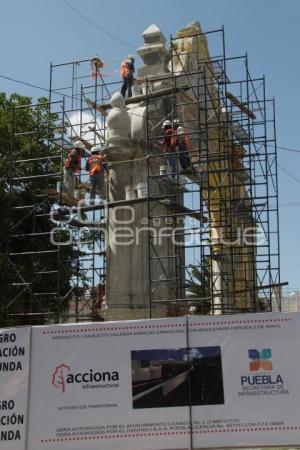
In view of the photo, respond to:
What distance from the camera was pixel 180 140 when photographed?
17.9m

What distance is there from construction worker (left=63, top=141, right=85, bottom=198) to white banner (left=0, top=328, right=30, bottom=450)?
38.0 feet

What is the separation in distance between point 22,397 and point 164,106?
13.4 m

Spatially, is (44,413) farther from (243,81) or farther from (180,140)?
(243,81)

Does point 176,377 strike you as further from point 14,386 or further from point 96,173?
point 96,173

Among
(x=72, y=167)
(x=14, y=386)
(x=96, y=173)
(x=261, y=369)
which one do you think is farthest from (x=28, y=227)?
(x=261, y=369)

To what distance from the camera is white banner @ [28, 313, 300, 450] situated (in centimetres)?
780

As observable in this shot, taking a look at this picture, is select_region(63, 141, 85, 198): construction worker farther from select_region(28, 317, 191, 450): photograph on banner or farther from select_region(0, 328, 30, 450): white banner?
select_region(28, 317, 191, 450): photograph on banner

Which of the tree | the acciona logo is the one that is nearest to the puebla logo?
the acciona logo

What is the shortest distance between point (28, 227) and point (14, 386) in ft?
55.2

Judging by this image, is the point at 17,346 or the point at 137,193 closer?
the point at 17,346

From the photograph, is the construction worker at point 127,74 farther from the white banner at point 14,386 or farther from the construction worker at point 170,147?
the white banner at point 14,386

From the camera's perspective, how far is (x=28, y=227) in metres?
24.9

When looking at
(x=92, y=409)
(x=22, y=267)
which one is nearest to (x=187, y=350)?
(x=92, y=409)

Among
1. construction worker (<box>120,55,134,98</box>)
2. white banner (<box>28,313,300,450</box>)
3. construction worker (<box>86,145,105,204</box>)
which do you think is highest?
construction worker (<box>120,55,134,98</box>)
